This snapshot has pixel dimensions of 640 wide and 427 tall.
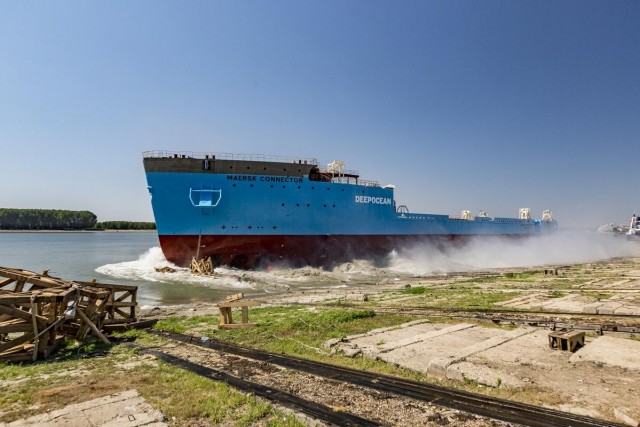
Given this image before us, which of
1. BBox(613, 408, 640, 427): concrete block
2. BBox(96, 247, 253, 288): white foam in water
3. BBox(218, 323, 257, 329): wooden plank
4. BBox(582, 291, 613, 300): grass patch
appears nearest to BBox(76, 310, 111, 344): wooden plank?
BBox(218, 323, 257, 329): wooden plank

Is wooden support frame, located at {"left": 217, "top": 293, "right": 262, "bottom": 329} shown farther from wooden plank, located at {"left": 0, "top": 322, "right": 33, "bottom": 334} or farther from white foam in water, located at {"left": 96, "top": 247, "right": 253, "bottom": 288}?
white foam in water, located at {"left": 96, "top": 247, "right": 253, "bottom": 288}

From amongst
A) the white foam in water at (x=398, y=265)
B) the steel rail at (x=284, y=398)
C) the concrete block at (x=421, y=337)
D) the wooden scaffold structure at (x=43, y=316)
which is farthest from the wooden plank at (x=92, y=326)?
the white foam in water at (x=398, y=265)

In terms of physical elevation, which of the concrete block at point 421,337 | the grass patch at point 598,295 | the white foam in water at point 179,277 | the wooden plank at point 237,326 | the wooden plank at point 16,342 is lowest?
the white foam in water at point 179,277

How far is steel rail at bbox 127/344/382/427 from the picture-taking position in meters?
4.08

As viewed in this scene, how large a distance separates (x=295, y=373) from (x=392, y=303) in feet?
24.6

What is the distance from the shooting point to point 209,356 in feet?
22.3

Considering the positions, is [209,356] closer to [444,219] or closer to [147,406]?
[147,406]

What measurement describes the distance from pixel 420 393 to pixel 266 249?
21.2m

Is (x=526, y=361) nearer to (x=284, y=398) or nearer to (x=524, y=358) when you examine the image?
(x=524, y=358)

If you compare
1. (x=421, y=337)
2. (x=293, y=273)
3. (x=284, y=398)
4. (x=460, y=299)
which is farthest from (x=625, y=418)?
(x=293, y=273)

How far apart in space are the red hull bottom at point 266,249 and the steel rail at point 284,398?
59.6 feet

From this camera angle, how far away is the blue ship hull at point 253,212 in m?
23.9

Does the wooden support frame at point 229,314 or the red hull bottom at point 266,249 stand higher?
the red hull bottom at point 266,249

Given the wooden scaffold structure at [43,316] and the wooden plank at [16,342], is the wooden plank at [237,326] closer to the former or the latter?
the wooden scaffold structure at [43,316]
